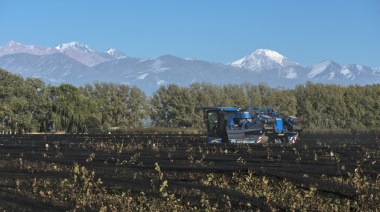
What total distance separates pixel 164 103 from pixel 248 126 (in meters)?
42.0

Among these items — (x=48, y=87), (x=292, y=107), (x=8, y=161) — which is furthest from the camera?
(x=292, y=107)

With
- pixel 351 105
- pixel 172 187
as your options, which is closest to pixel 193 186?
pixel 172 187

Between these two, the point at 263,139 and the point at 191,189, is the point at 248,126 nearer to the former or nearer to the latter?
the point at 263,139

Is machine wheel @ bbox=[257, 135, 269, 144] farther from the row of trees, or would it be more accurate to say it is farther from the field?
the row of trees

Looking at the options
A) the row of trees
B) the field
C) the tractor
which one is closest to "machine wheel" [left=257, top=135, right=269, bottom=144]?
the tractor

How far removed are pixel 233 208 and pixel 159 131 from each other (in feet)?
149

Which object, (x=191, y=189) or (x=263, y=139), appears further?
(x=263, y=139)

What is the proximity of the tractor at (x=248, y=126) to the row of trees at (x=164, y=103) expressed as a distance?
112 feet

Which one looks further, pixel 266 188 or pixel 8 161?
pixel 8 161

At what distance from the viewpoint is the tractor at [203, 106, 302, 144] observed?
23.5 metres

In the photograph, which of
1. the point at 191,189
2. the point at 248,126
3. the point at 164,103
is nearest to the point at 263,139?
the point at 248,126

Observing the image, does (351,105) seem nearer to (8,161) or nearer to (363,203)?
(8,161)

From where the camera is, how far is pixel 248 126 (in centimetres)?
2378

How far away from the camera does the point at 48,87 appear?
58969 millimetres
